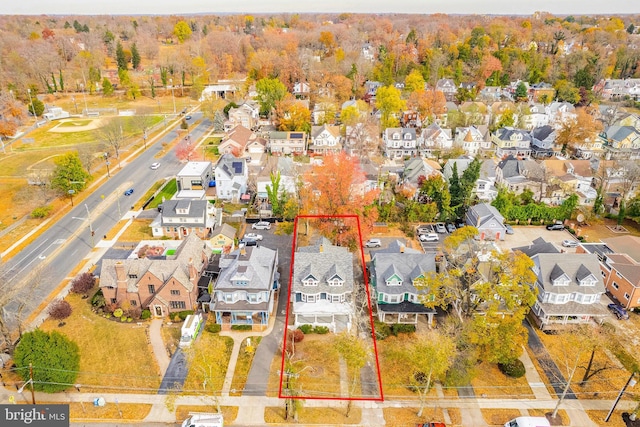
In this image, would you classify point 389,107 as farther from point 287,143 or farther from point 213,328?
point 213,328

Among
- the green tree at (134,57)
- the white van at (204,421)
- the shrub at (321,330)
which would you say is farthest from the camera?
the green tree at (134,57)

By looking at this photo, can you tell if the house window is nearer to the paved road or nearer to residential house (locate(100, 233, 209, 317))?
residential house (locate(100, 233, 209, 317))

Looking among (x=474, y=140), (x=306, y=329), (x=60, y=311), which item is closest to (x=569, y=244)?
(x=474, y=140)

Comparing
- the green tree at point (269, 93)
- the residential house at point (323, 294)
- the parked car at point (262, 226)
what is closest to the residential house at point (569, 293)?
the residential house at point (323, 294)

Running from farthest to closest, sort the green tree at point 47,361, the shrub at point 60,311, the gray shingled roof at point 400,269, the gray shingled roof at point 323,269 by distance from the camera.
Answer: the shrub at point 60,311, the gray shingled roof at point 400,269, the gray shingled roof at point 323,269, the green tree at point 47,361

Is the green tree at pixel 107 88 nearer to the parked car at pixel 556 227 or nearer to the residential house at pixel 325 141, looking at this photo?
the residential house at pixel 325 141

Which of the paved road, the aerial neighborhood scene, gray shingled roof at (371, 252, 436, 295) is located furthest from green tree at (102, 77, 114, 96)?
gray shingled roof at (371, 252, 436, 295)
